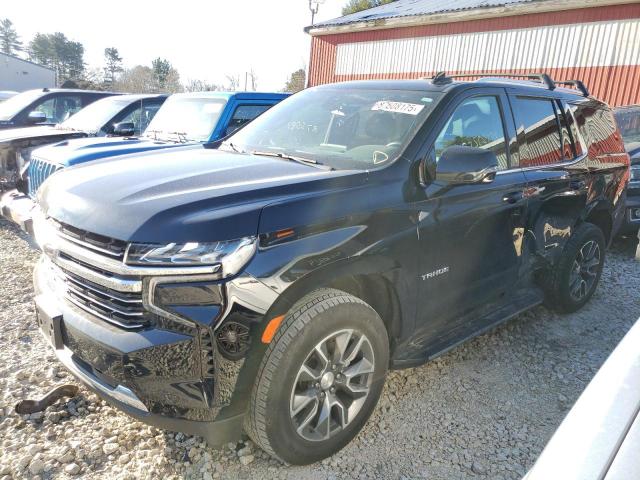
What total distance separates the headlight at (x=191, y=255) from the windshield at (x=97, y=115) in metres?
5.76

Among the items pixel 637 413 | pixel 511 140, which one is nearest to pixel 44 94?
pixel 511 140

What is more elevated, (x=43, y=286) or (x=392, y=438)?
(x=43, y=286)

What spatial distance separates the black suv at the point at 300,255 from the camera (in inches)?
75.6

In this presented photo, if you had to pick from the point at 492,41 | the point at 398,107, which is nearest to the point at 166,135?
the point at 398,107

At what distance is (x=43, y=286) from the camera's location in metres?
2.50

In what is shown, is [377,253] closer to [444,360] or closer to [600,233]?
[444,360]

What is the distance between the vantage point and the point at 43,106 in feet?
28.1

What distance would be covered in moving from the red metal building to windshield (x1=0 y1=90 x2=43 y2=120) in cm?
1169

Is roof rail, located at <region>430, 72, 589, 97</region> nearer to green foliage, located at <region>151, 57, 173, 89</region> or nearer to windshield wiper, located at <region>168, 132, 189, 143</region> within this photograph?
windshield wiper, located at <region>168, 132, 189, 143</region>

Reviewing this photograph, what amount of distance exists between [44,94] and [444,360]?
8.25m

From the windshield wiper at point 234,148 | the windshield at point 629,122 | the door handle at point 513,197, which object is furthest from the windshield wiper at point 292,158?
the windshield at point 629,122

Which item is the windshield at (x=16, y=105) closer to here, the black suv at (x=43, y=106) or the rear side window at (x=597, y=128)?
the black suv at (x=43, y=106)

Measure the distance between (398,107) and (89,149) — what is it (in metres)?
3.66

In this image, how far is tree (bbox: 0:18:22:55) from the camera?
246 feet
